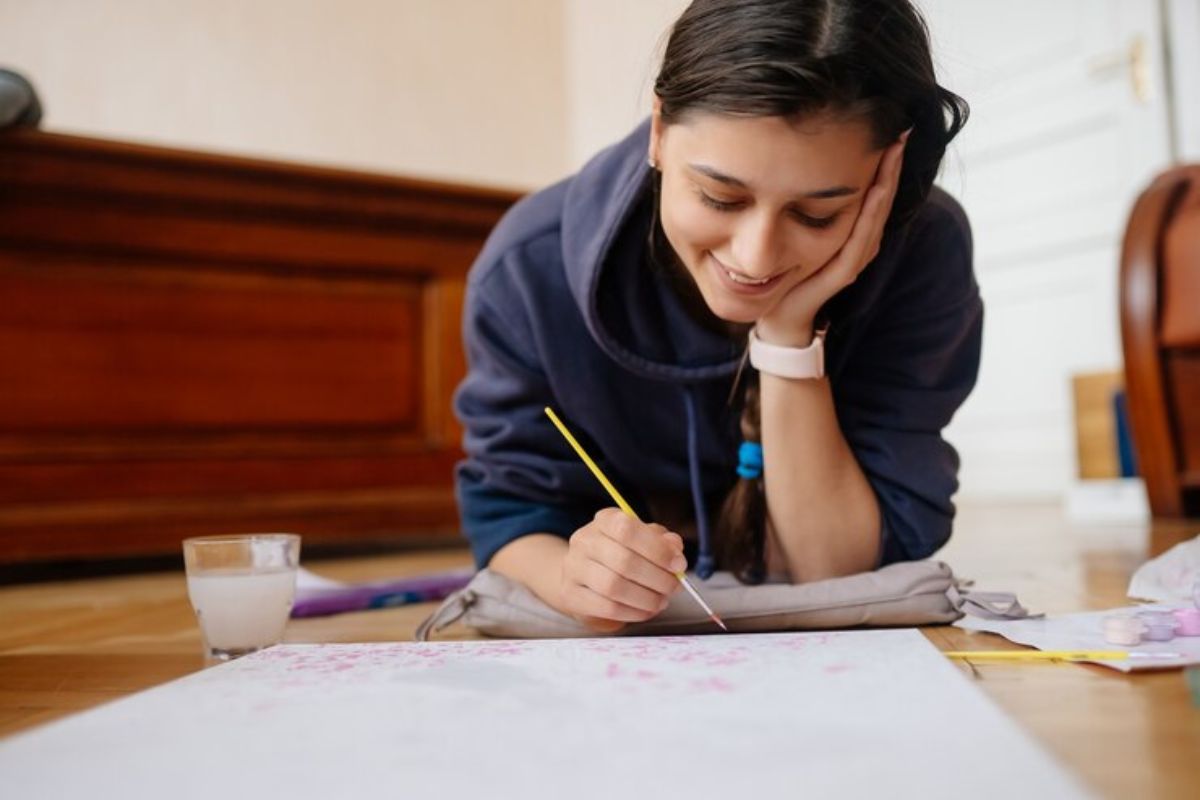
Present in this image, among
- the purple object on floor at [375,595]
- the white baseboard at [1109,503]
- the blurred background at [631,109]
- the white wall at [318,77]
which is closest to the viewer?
the purple object on floor at [375,595]

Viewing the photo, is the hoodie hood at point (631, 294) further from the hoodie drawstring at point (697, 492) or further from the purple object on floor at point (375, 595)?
the purple object on floor at point (375, 595)

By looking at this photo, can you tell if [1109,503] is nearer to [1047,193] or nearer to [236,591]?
[1047,193]

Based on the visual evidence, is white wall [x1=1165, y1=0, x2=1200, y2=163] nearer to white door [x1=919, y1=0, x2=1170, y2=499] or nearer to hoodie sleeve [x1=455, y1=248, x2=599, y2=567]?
white door [x1=919, y1=0, x2=1170, y2=499]


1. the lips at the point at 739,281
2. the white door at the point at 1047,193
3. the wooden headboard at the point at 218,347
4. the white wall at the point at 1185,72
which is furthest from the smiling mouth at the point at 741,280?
the white wall at the point at 1185,72

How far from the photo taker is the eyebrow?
78 cm

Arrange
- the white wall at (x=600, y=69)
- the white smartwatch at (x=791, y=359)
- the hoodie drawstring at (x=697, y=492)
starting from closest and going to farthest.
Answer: the white smartwatch at (x=791, y=359), the hoodie drawstring at (x=697, y=492), the white wall at (x=600, y=69)

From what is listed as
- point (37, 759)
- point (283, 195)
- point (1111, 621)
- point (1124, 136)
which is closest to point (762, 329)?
point (1111, 621)

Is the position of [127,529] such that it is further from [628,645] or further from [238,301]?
[628,645]

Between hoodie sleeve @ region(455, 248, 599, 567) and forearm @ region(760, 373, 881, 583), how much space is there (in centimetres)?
21

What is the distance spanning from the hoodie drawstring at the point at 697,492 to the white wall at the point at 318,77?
7.80 ft

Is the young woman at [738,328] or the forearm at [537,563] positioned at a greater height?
the young woman at [738,328]

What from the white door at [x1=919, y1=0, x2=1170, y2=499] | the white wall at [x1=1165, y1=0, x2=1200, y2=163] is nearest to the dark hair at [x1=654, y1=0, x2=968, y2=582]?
the white door at [x1=919, y1=0, x2=1170, y2=499]

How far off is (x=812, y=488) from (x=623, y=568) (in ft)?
0.93

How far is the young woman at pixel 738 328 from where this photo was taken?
78cm
